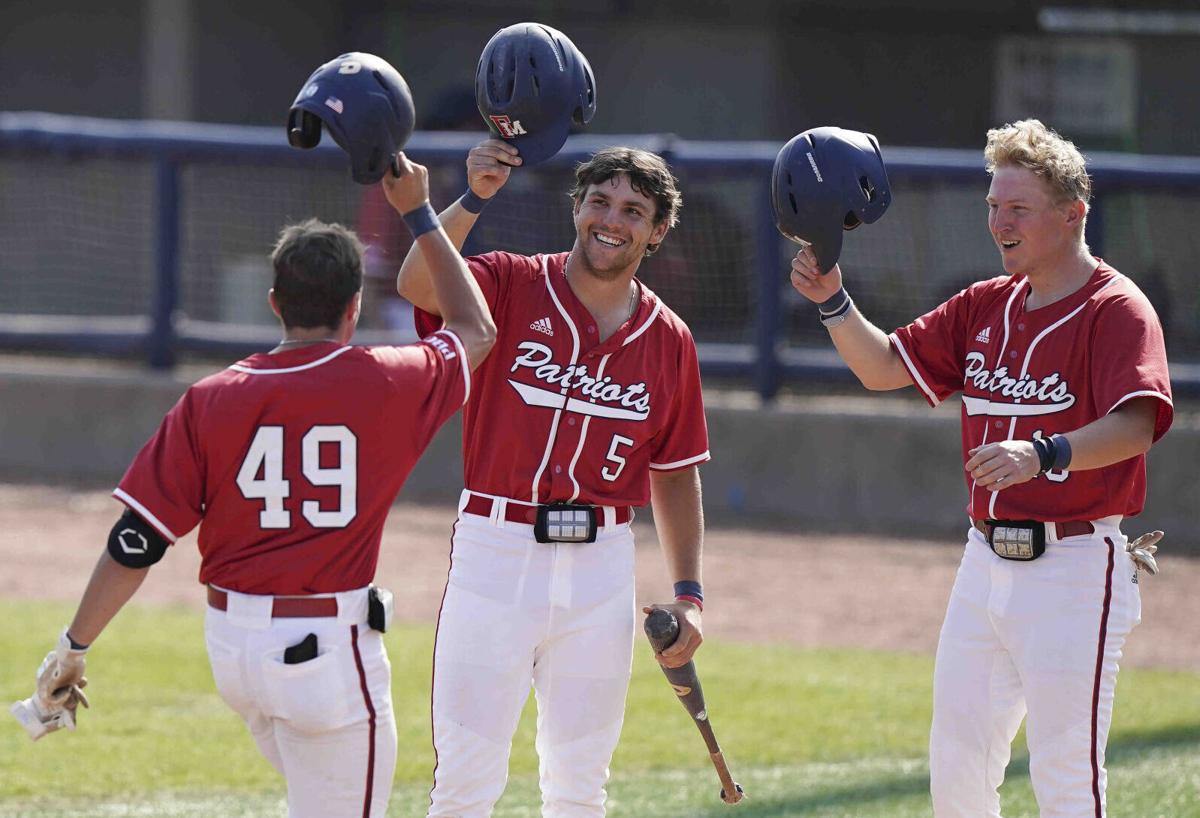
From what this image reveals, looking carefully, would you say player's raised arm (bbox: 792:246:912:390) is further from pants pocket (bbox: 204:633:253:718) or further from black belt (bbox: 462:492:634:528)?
pants pocket (bbox: 204:633:253:718)

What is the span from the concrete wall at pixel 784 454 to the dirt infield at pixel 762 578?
1.48ft

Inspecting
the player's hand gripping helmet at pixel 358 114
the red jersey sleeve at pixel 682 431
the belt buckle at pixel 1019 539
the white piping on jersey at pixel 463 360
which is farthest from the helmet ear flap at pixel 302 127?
the belt buckle at pixel 1019 539

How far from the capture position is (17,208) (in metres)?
13.0

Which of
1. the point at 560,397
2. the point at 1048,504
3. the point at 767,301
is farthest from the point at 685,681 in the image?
the point at 767,301

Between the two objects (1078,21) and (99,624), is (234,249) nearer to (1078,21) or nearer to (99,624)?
(1078,21)

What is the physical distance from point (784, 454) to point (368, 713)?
783 cm

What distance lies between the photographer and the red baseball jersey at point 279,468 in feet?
11.0

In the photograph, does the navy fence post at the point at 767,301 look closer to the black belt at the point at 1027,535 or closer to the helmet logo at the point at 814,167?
the helmet logo at the point at 814,167

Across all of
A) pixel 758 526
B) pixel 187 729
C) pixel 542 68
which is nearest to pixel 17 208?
pixel 758 526

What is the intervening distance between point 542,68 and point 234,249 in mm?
8944

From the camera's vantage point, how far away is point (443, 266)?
367 cm

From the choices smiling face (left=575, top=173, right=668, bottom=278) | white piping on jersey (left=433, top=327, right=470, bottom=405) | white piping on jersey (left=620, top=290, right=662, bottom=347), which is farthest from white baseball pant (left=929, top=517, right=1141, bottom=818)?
white piping on jersey (left=433, top=327, right=470, bottom=405)

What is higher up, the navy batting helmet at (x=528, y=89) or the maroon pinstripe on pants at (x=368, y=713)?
the navy batting helmet at (x=528, y=89)

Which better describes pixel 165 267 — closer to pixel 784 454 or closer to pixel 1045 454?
pixel 784 454
